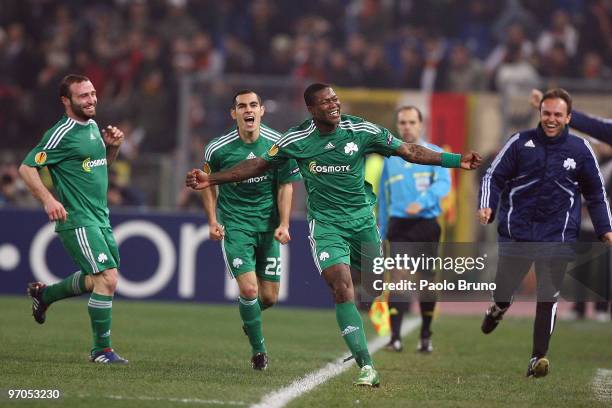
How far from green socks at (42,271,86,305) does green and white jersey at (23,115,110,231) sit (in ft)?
1.74

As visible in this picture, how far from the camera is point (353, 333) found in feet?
27.4

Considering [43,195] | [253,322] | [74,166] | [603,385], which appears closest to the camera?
[43,195]

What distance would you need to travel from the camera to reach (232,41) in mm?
20828

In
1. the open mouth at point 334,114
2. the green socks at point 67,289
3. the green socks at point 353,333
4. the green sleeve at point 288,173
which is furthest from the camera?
the green socks at point 67,289

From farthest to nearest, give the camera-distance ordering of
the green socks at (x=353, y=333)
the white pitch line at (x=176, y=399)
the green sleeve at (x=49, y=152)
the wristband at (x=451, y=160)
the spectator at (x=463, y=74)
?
the spectator at (x=463, y=74) → the green sleeve at (x=49, y=152) → the wristband at (x=451, y=160) → the green socks at (x=353, y=333) → the white pitch line at (x=176, y=399)

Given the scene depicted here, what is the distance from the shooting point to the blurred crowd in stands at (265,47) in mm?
19484

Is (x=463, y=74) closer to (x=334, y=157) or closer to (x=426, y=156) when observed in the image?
(x=426, y=156)

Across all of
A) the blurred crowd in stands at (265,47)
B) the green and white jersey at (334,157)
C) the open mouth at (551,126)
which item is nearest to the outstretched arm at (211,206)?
the green and white jersey at (334,157)

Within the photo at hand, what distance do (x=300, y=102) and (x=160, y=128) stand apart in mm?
3629

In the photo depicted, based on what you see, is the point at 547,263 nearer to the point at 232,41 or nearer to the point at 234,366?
the point at 234,366

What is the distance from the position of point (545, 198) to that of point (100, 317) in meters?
3.75

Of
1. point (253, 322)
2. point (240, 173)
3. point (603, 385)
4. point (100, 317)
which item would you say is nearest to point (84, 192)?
point (100, 317)

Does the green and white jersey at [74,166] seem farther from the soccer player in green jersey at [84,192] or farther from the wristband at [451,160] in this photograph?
the wristband at [451,160]

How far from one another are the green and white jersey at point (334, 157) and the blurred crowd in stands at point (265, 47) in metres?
10.3
